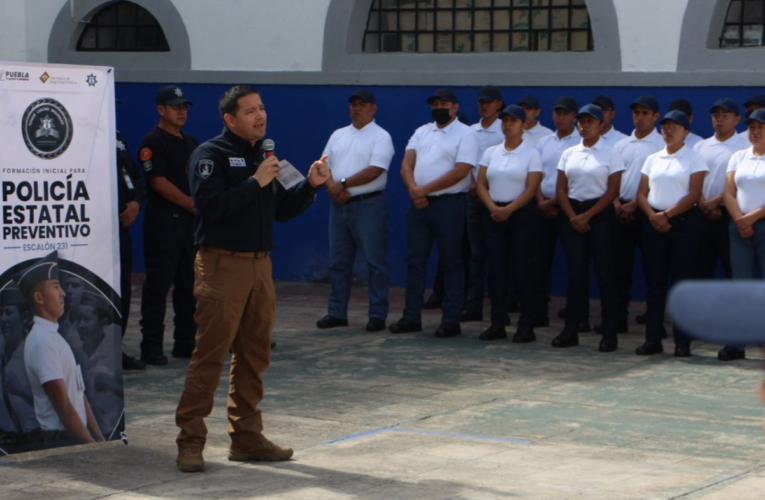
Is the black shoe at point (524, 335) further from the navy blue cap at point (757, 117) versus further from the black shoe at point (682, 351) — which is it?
the navy blue cap at point (757, 117)

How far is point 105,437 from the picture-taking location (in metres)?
6.11

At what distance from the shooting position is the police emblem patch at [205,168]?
229 inches

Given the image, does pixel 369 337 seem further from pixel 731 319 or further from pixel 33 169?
pixel 731 319

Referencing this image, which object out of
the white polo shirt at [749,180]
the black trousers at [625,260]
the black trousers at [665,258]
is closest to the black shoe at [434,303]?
the black trousers at [625,260]

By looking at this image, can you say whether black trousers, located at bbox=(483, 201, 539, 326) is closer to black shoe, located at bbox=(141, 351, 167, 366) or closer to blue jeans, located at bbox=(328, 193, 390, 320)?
blue jeans, located at bbox=(328, 193, 390, 320)

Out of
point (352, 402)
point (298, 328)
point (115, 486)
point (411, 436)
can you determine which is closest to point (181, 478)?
point (115, 486)

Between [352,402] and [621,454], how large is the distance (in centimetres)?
202

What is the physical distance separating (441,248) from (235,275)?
4.90 meters

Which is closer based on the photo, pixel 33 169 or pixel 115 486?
pixel 115 486

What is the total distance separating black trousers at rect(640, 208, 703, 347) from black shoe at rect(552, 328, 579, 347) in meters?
0.63

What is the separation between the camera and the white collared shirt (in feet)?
32.6

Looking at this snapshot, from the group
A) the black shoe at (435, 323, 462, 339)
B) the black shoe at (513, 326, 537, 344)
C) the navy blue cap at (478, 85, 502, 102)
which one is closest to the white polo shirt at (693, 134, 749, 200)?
the black shoe at (513, 326, 537, 344)

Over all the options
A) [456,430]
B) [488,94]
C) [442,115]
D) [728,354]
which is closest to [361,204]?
[442,115]

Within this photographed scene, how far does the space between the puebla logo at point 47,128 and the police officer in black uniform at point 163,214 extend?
9.45ft
